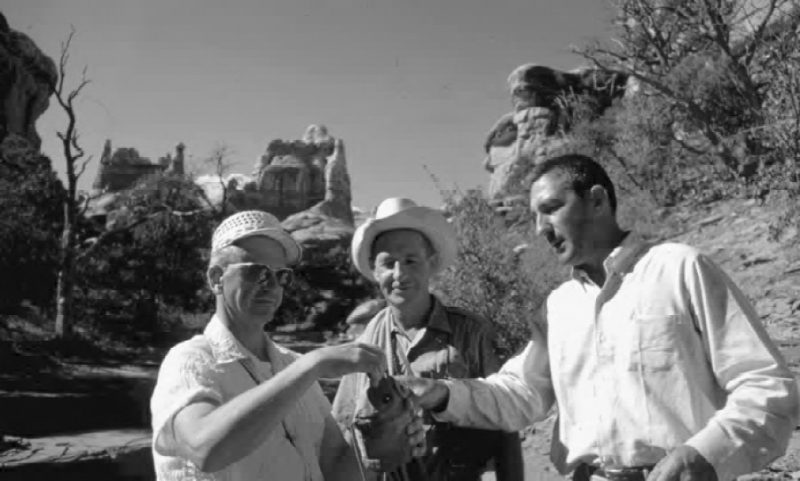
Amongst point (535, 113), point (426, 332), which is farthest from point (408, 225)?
point (535, 113)

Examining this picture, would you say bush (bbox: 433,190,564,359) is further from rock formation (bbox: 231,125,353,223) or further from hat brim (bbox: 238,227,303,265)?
rock formation (bbox: 231,125,353,223)

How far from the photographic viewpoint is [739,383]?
6.18 feet

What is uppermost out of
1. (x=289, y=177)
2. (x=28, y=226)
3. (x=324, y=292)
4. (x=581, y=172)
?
(x=289, y=177)

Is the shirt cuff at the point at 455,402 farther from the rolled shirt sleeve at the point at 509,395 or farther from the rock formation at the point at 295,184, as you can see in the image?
the rock formation at the point at 295,184

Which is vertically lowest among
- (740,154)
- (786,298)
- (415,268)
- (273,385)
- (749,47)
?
(786,298)

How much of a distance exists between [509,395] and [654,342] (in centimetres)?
66

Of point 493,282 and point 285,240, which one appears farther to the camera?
point 493,282

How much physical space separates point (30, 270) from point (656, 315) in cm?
2229

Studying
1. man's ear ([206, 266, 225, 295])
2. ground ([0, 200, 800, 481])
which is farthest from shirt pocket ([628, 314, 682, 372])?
ground ([0, 200, 800, 481])

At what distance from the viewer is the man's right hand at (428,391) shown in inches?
93.2

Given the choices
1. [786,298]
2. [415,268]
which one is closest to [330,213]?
[786,298]

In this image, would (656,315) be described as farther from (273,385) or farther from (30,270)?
(30,270)

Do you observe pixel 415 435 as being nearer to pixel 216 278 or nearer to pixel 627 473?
pixel 627 473

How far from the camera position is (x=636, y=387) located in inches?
81.0
